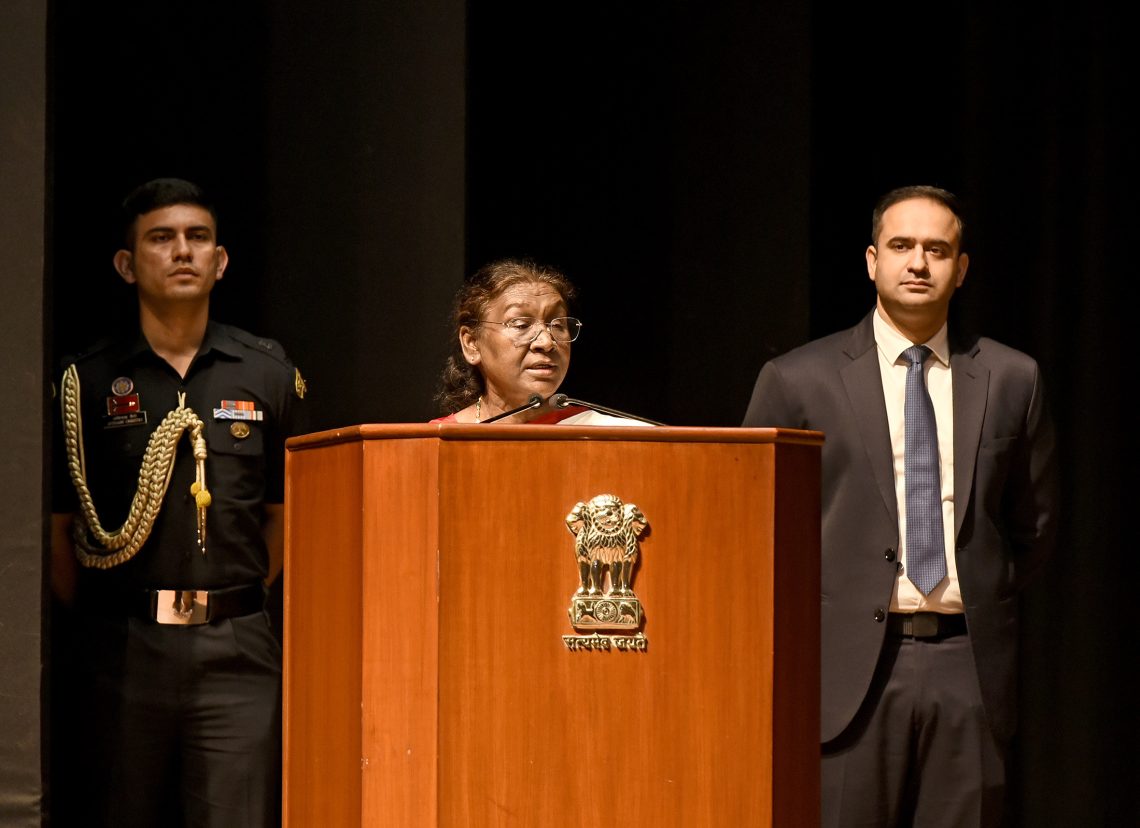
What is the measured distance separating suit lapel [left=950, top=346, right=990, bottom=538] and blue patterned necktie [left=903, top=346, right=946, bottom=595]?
4 centimetres

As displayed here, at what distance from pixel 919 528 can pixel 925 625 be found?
0.59 feet

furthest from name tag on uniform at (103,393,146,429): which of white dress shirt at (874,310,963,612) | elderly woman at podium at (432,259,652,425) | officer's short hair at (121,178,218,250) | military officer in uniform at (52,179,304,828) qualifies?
white dress shirt at (874,310,963,612)

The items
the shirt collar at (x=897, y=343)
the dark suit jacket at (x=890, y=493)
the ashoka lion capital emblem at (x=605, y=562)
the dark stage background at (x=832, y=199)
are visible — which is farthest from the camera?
the dark stage background at (x=832, y=199)

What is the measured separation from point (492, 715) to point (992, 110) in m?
2.55

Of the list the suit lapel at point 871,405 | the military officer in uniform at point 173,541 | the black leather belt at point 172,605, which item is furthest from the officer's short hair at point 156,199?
the suit lapel at point 871,405

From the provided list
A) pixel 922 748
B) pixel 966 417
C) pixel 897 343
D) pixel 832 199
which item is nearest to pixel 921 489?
pixel 966 417

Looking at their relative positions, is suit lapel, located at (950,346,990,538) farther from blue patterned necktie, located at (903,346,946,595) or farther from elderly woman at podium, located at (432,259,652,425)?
elderly woman at podium, located at (432,259,652,425)

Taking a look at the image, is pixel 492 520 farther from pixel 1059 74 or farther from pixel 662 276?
pixel 1059 74

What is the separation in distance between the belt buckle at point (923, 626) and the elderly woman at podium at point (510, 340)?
661 millimetres

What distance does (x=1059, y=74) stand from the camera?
3697 mm

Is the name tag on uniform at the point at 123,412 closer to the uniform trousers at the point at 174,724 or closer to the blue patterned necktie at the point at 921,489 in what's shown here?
the uniform trousers at the point at 174,724

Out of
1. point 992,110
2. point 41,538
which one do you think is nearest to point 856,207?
point 992,110

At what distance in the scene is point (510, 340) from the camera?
2668 millimetres

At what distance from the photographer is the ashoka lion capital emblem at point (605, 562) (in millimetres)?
1675
